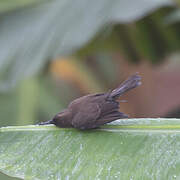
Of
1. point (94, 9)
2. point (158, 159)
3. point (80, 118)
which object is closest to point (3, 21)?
point (94, 9)

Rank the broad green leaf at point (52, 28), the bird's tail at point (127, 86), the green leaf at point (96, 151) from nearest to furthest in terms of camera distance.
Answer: the green leaf at point (96, 151) < the bird's tail at point (127, 86) < the broad green leaf at point (52, 28)

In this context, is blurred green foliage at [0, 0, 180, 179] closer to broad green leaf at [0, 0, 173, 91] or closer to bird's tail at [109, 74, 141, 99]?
broad green leaf at [0, 0, 173, 91]

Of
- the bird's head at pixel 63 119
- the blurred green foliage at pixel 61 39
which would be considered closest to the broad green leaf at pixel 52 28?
the blurred green foliage at pixel 61 39

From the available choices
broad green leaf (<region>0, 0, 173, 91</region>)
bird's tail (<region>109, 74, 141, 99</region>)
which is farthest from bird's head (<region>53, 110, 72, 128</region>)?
broad green leaf (<region>0, 0, 173, 91</region>)

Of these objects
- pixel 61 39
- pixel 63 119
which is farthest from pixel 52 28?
pixel 63 119

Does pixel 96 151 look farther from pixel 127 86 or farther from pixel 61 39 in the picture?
pixel 61 39

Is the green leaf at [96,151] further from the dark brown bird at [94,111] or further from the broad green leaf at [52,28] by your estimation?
the broad green leaf at [52,28]
